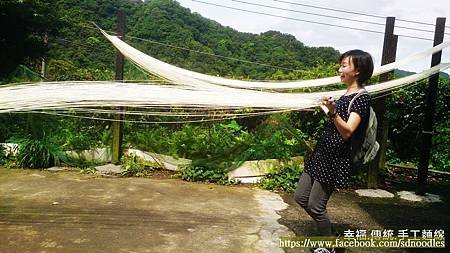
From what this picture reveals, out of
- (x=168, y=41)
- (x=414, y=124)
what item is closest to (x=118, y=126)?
(x=414, y=124)

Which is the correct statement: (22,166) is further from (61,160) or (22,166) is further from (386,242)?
(386,242)

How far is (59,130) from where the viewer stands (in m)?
5.44

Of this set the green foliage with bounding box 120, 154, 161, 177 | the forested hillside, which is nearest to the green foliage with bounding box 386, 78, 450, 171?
the green foliage with bounding box 120, 154, 161, 177

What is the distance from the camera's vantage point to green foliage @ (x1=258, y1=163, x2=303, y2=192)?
466 cm

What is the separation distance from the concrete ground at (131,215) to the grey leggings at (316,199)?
487mm

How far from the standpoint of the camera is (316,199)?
2480 mm

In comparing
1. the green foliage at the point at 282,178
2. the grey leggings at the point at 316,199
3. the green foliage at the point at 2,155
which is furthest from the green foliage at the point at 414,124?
the green foliage at the point at 2,155

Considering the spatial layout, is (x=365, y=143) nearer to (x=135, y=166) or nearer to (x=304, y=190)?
(x=304, y=190)

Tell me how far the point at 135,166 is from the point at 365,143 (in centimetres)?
336

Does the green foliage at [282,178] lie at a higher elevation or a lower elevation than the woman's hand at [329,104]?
lower

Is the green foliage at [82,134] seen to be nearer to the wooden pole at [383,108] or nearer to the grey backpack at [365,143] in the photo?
the wooden pole at [383,108]

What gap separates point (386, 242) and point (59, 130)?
436cm

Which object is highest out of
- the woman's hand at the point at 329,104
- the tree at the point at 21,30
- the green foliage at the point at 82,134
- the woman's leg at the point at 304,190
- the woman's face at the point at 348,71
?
the tree at the point at 21,30

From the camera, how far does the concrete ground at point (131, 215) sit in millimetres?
2846
